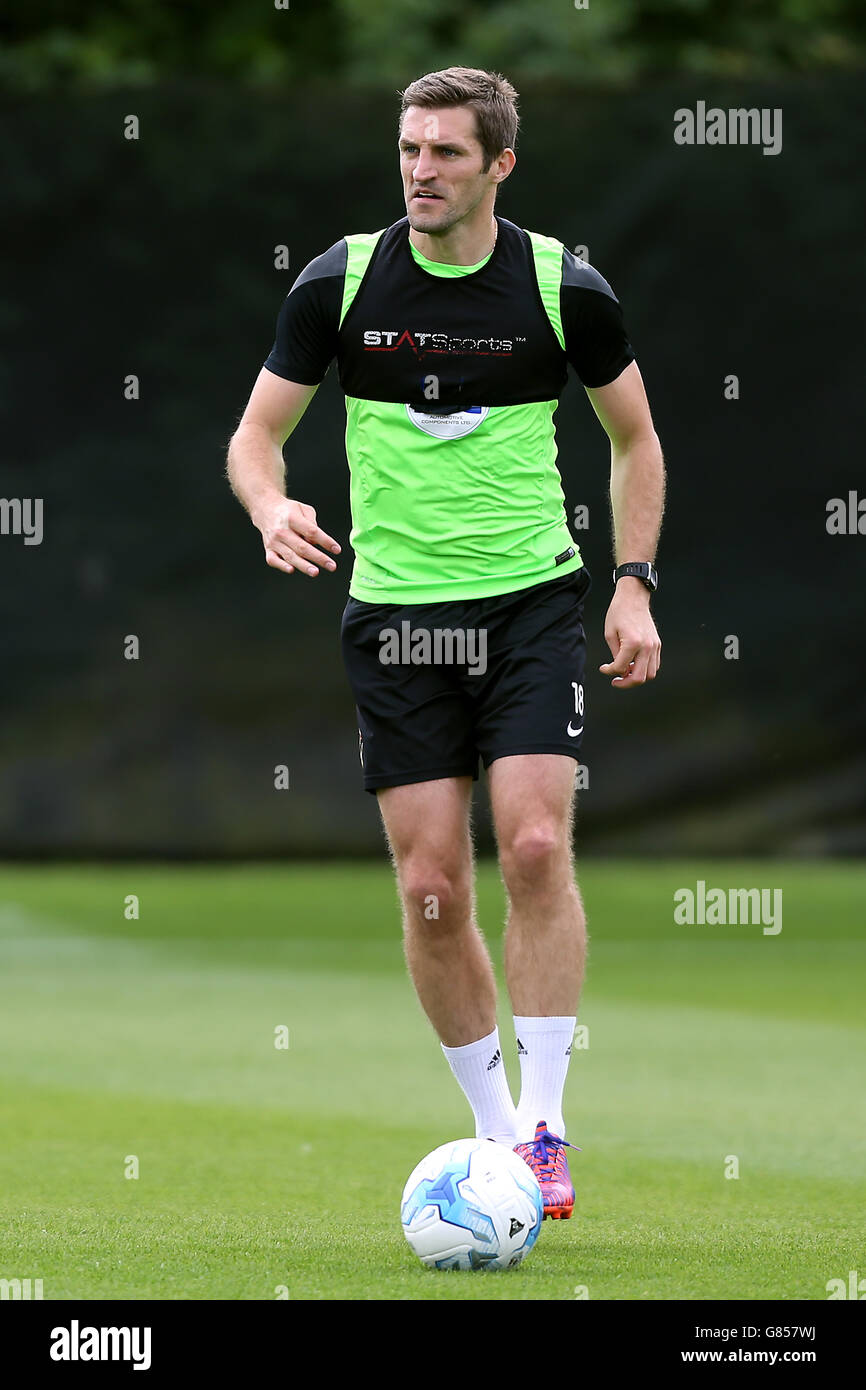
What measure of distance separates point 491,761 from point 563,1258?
3.12 feet

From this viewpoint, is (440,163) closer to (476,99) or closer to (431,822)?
(476,99)

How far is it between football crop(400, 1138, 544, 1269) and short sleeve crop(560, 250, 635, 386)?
1.57 metres

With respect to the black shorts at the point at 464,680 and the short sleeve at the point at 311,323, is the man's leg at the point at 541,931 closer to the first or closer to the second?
Answer: the black shorts at the point at 464,680

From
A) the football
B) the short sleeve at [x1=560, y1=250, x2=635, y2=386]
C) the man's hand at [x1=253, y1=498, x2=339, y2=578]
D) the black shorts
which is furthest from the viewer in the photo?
the short sleeve at [x1=560, y1=250, x2=635, y2=386]

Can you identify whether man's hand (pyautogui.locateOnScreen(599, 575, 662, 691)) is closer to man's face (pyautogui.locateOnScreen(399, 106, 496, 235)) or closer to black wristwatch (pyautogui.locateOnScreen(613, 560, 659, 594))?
black wristwatch (pyautogui.locateOnScreen(613, 560, 659, 594))

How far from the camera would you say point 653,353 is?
8.90 meters

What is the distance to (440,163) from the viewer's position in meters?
3.85

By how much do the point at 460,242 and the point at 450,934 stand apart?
1.37 m

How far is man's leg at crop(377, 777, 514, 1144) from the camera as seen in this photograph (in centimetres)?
384

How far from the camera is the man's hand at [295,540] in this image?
3648mm

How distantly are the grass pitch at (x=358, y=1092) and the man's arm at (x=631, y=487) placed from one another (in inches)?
45.5

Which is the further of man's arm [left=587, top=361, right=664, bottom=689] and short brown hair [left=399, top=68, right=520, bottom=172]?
man's arm [left=587, top=361, right=664, bottom=689]

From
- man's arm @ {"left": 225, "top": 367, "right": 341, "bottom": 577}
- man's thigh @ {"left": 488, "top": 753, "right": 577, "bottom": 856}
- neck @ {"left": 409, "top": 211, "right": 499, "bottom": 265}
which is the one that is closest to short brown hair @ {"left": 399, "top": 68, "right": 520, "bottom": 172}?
neck @ {"left": 409, "top": 211, "right": 499, "bottom": 265}

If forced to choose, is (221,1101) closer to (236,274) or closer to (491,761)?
(491,761)
